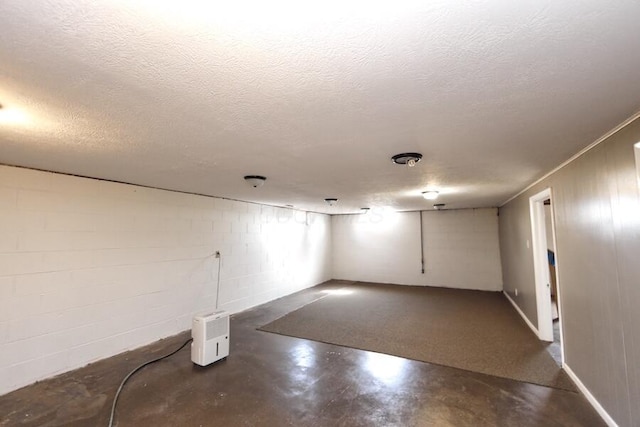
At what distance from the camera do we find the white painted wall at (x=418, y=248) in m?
6.82

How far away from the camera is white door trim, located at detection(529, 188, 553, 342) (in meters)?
3.62

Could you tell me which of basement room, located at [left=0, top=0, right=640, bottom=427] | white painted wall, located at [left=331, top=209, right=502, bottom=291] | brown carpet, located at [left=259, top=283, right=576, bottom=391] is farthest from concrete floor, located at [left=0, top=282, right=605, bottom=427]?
white painted wall, located at [left=331, top=209, right=502, bottom=291]

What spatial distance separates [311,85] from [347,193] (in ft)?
10.5

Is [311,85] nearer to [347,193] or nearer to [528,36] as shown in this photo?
[528,36]

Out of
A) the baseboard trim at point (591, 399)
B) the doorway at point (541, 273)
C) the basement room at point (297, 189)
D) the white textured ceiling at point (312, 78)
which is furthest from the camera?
the doorway at point (541, 273)

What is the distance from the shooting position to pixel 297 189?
4.05m

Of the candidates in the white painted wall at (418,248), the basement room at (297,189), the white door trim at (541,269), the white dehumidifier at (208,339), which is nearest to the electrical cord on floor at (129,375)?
the basement room at (297,189)

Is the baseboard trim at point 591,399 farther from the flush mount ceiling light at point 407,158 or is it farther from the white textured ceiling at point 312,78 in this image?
the flush mount ceiling light at point 407,158

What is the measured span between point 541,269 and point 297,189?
3.50 m

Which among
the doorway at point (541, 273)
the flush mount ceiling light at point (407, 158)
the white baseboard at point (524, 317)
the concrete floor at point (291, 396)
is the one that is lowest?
the concrete floor at point (291, 396)

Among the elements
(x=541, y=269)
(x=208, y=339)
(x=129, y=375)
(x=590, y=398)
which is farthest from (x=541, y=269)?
(x=129, y=375)

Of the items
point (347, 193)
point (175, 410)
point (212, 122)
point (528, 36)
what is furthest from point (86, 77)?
point (347, 193)

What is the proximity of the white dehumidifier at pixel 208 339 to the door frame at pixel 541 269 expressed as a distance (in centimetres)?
408

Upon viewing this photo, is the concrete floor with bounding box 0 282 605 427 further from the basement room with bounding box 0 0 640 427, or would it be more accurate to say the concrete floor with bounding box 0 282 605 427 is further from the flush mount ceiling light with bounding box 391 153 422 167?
the flush mount ceiling light with bounding box 391 153 422 167
